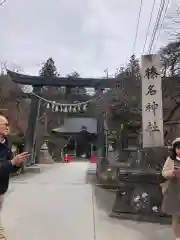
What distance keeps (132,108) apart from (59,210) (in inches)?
264

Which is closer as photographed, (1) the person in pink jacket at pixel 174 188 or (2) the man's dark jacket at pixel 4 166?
(2) the man's dark jacket at pixel 4 166

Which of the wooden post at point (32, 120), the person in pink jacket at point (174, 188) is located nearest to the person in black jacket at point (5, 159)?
the person in pink jacket at point (174, 188)

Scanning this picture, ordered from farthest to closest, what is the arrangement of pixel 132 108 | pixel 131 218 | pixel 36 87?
pixel 36 87 → pixel 132 108 → pixel 131 218

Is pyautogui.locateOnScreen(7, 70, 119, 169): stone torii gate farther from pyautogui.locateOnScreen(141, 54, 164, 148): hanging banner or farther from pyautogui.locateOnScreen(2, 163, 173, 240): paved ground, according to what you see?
pyautogui.locateOnScreen(141, 54, 164, 148): hanging banner

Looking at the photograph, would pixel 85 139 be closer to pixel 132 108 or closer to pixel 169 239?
pixel 132 108

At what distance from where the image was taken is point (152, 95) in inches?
320

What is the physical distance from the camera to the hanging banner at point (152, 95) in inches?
313

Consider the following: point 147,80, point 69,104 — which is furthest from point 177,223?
point 69,104

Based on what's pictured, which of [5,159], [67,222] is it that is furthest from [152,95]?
[5,159]

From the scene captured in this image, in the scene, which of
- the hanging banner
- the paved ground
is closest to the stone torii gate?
the paved ground

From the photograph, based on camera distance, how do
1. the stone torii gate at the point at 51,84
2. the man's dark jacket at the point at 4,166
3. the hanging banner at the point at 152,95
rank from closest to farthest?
the man's dark jacket at the point at 4,166, the hanging banner at the point at 152,95, the stone torii gate at the point at 51,84

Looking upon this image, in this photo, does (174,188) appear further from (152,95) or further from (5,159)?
(152,95)

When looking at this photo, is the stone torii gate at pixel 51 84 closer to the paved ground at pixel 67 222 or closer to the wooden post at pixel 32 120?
the wooden post at pixel 32 120

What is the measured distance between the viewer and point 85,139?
46.8 m
